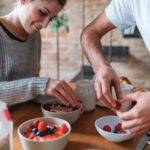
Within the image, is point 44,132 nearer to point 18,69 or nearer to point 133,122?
point 133,122

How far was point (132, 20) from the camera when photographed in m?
1.31

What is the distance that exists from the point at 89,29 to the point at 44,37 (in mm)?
2362

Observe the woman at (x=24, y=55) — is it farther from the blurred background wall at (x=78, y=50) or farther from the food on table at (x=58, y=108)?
the blurred background wall at (x=78, y=50)

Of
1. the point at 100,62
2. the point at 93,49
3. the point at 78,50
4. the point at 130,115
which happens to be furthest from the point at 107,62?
the point at 78,50

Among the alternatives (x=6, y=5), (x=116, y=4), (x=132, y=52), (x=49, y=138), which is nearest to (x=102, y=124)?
(x=49, y=138)

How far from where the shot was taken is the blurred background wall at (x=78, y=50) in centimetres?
328

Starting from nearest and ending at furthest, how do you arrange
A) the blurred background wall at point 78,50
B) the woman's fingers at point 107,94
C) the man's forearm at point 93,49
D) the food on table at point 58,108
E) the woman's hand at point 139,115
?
the woman's hand at point 139,115 < the woman's fingers at point 107,94 < the food on table at point 58,108 < the man's forearm at point 93,49 < the blurred background wall at point 78,50

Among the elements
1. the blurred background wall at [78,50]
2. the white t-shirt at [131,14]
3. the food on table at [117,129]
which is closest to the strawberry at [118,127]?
the food on table at [117,129]

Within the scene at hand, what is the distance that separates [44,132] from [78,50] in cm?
284

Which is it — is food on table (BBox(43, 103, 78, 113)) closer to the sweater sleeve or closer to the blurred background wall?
the sweater sleeve

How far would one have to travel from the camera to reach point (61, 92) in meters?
0.99

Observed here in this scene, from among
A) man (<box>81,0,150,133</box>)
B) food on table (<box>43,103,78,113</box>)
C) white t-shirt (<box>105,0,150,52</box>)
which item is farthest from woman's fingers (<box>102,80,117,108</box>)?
white t-shirt (<box>105,0,150,52</box>)

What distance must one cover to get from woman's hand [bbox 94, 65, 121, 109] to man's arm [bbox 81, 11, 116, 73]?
164 mm

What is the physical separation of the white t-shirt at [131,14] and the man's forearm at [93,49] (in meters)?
0.16
